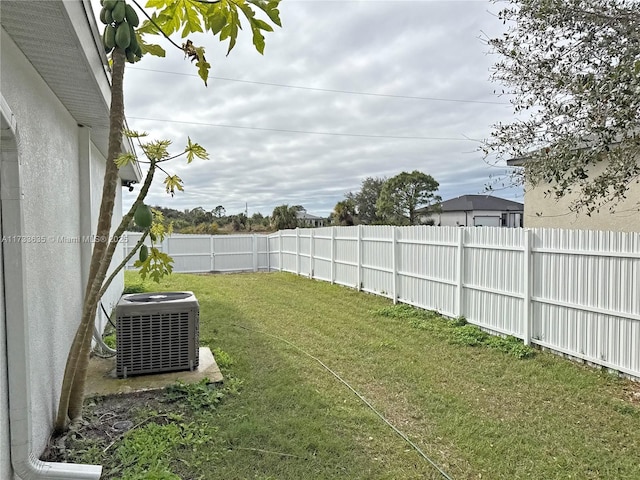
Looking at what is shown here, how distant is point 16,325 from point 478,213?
31797mm

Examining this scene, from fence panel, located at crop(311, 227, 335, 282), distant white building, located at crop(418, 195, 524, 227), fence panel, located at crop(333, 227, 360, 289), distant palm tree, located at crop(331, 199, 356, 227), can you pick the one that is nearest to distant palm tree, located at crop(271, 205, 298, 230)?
distant palm tree, located at crop(331, 199, 356, 227)

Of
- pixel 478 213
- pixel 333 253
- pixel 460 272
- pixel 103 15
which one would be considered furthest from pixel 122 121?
pixel 478 213

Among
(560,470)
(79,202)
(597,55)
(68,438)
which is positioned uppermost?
(597,55)

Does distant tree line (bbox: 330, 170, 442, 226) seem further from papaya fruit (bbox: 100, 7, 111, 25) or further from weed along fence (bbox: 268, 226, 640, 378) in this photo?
papaya fruit (bbox: 100, 7, 111, 25)

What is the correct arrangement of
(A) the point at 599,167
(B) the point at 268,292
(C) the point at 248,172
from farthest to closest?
1. (C) the point at 248,172
2. (B) the point at 268,292
3. (A) the point at 599,167

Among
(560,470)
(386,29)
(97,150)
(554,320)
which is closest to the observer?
(560,470)

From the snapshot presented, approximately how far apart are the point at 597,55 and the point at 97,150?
246 inches

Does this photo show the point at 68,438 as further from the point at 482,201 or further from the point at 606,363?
the point at 482,201

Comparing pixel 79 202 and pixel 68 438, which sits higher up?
pixel 79 202

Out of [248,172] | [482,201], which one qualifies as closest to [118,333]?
[248,172]

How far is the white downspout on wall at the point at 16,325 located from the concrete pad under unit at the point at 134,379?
183 cm

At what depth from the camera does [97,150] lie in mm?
5797

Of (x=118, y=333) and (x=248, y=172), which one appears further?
(x=248, y=172)

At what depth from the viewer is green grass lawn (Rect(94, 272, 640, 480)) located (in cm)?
267
